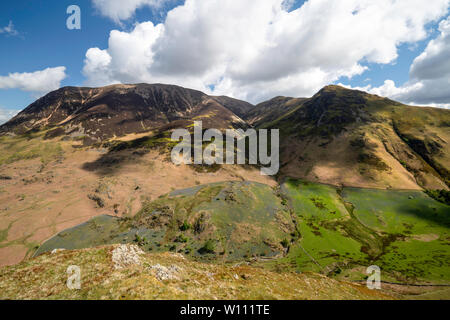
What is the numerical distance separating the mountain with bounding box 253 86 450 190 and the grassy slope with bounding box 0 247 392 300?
11703 cm

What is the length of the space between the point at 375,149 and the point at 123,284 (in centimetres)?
17233

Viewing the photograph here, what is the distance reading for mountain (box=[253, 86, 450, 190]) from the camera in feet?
382

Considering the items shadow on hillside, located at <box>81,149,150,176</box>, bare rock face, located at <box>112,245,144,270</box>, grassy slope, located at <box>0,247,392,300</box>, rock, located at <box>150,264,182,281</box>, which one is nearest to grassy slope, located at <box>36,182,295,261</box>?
bare rock face, located at <box>112,245,144,270</box>

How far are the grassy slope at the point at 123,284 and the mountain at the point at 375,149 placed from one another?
384ft

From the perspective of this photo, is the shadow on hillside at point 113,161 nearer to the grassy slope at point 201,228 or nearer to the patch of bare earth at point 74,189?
the patch of bare earth at point 74,189

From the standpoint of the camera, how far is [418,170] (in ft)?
391

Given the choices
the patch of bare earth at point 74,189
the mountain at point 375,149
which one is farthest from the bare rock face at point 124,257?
the mountain at point 375,149

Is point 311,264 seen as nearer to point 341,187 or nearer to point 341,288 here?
point 341,288

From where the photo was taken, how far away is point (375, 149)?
13650 cm

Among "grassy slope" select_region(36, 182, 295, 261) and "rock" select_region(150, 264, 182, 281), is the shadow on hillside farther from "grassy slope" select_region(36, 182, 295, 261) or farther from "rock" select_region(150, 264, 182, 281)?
"rock" select_region(150, 264, 182, 281)

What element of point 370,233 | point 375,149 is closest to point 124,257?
point 370,233

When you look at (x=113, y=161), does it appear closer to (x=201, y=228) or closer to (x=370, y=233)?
(x=201, y=228)
